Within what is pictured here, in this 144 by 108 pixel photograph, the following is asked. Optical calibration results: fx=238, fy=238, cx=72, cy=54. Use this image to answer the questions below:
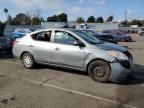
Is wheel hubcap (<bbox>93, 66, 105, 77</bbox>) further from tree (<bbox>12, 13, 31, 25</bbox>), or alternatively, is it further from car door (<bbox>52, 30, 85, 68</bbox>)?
tree (<bbox>12, 13, 31, 25</bbox>)

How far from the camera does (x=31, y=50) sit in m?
8.77

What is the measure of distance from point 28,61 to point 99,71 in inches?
120

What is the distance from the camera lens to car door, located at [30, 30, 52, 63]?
27.3 feet

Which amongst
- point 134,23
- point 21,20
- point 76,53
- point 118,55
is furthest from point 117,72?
point 134,23

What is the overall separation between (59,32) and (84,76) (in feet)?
5.73

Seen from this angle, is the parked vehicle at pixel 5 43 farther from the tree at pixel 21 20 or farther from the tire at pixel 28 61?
the tree at pixel 21 20

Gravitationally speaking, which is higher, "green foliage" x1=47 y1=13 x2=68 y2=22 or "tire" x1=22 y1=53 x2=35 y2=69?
"green foliage" x1=47 y1=13 x2=68 y2=22

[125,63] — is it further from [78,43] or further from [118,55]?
[78,43]

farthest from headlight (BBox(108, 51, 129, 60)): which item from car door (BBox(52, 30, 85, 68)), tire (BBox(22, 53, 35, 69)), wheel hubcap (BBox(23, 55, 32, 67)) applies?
wheel hubcap (BBox(23, 55, 32, 67))

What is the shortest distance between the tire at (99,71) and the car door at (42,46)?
5.72 feet

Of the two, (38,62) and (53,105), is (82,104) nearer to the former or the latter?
(53,105)

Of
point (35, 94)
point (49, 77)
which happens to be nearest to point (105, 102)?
point (35, 94)

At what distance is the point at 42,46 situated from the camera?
8.45 m

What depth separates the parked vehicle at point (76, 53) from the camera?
6.98 meters
